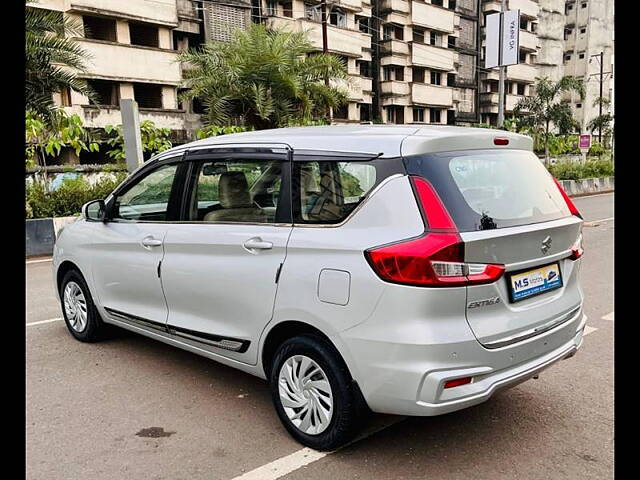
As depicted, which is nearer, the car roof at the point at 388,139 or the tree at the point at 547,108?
the car roof at the point at 388,139

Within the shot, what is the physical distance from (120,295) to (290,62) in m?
14.2

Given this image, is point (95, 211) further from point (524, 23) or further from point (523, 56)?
point (524, 23)

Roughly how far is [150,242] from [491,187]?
96.6 inches

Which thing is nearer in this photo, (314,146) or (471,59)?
(314,146)

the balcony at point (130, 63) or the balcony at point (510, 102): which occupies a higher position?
the balcony at point (510, 102)

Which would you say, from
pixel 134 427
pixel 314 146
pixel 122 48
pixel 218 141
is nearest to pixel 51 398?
pixel 134 427

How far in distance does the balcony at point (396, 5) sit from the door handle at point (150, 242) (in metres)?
44.8

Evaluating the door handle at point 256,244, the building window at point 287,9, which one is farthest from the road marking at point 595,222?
the building window at point 287,9

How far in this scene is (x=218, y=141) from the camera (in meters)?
4.16

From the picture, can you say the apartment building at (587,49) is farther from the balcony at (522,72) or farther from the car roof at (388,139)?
the car roof at (388,139)

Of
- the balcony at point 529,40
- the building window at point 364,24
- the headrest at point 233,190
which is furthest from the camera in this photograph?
the balcony at point 529,40

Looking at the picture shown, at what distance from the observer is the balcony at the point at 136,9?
27.6 m

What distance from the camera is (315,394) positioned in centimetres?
330
